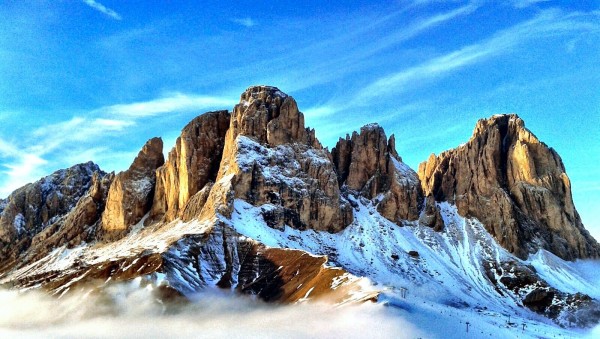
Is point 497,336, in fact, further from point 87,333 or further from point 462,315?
point 87,333

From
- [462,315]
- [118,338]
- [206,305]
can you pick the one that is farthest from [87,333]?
[462,315]

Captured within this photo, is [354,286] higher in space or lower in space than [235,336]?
higher

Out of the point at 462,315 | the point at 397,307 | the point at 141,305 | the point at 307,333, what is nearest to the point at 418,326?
the point at 397,307

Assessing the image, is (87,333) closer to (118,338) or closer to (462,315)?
(118,338)

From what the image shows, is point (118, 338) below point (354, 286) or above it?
below

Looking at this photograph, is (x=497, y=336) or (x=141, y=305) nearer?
(x=497, y=336)

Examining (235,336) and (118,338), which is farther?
(118,338)

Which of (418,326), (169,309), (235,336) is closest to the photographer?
(418,326)

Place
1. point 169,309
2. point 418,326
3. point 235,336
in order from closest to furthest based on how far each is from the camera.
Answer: point 418,326, point 235,336, point 169,309

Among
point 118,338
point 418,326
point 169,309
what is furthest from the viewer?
point 169,309
